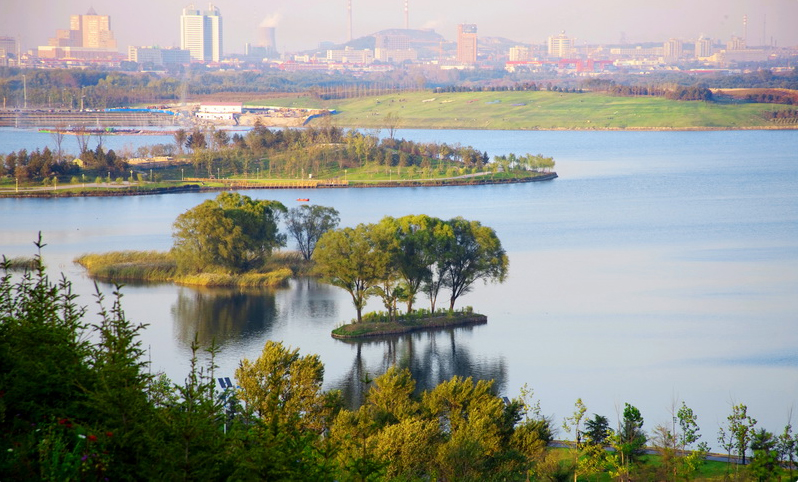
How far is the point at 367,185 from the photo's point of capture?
31.6 metres

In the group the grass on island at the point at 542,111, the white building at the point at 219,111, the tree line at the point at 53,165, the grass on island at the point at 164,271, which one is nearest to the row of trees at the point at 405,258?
the grass on island at the point at 164,271

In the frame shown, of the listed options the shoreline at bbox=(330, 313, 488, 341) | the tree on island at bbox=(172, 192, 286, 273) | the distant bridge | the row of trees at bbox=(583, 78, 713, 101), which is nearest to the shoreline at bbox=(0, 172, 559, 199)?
the tree on island at bbox=(172, 192, 286, 273)

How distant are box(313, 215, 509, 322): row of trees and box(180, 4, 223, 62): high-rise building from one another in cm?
12484

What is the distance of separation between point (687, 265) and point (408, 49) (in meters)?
156

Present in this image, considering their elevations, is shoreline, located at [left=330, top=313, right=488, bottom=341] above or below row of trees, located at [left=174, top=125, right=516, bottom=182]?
below

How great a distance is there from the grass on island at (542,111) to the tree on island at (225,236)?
122ft

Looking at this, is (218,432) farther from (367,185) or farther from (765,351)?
(367,185)

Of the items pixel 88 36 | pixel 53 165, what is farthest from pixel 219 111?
pixel 88 36

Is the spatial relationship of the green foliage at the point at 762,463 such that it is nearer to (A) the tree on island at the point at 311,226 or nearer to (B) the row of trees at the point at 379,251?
(B) the row of trees at the point at 379,251

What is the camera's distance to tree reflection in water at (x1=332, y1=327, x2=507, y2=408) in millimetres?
10766

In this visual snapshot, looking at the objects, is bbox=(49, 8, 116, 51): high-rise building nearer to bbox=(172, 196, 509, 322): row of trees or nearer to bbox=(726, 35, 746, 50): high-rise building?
bbox=(726, 35, 746, 50): high-rise building

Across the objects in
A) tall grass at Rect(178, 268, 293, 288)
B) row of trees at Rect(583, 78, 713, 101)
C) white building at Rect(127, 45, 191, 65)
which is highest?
white building at Rect(127, 45, 191, 65)

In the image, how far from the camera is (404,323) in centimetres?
1327

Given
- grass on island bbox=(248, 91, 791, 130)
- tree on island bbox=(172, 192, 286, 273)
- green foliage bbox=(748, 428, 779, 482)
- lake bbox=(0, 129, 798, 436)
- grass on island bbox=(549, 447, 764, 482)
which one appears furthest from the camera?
grass on island bbox=(248, 91, 791, 130)
